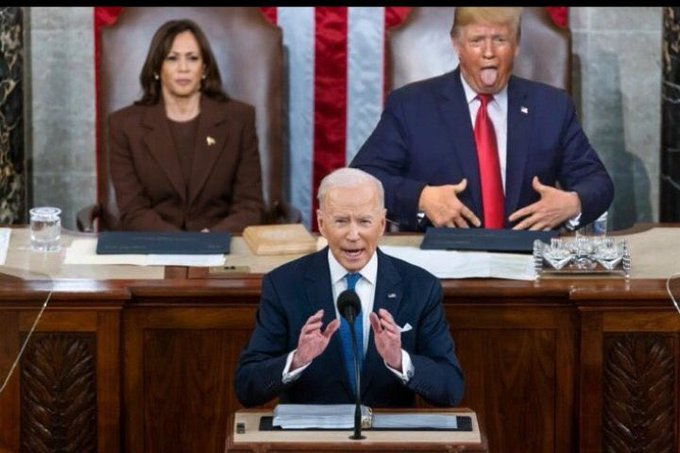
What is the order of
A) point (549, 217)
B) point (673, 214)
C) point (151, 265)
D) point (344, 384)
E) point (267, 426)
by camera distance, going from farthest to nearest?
point (673, 214) → point (549, 217) → point (151, 265) → point (344, 384) → point (267, 426)

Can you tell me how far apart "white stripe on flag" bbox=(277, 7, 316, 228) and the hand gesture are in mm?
3677

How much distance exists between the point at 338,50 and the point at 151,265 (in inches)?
99.8

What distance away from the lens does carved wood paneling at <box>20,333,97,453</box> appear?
5.53 metres

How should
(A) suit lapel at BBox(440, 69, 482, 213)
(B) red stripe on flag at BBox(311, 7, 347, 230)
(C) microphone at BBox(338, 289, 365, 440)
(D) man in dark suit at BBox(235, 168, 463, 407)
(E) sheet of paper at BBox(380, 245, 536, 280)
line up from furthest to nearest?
1. (B) red stripe on flag at BBox(311, 7, 347, 230)
2. (A) suit lapel at BBox(440, 69, 482, 213)
3. (E) sheet of paper at BBox(380, 245, 536, 280)
4. (D) man in dark suit at BBox(235, 168, 463, 407)
5. (C) microphone at BBox(338, 289, 365, 440)

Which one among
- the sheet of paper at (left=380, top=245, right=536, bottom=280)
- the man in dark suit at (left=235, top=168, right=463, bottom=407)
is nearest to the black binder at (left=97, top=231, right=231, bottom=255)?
the sheet of paper at (left=380, top=245, right=536, bottom=280)

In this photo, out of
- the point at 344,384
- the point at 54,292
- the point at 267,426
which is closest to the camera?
the point at 267,426

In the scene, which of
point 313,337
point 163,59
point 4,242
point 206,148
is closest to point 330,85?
point 206,148

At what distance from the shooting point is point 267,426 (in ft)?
14.7

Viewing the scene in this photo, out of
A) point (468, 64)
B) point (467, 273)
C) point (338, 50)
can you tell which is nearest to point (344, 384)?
point (467, 273)

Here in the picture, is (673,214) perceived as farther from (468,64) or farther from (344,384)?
(344,384)

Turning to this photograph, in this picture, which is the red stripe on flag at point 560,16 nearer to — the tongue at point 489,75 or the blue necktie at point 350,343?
the tongue at point 489,75

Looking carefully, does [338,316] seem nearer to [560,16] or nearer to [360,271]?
[360,271]

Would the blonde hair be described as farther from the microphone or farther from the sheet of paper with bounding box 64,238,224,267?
the microphone
